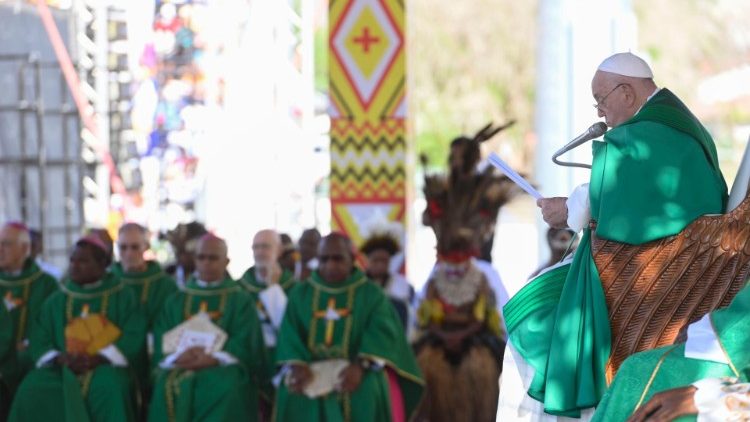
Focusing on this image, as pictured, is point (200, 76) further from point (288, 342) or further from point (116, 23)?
point (288, 342)

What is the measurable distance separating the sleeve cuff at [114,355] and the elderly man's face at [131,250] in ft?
3.22

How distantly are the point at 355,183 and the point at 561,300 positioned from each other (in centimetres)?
659

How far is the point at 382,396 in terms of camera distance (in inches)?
360

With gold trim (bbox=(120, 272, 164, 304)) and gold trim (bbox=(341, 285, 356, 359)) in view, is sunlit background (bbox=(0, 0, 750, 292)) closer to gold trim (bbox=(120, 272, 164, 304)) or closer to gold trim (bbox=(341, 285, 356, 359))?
gold trim (bbox=(120, 272, 164, 304))

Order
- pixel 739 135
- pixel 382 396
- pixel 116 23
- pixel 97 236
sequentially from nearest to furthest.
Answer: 1. pixel 382 396
2. pixel 97 236
3. pixel 116 23
4. pixel 739 135

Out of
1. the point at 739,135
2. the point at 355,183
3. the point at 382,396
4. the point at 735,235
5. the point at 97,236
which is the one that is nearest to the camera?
the point at 735,235

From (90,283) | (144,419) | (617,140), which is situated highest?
(617,140)

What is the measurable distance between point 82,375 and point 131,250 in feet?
4.03

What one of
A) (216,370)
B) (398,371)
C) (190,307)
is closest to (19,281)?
(190,307)

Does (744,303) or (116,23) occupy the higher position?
(116,23)

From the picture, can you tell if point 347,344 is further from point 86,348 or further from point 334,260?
point 86,348

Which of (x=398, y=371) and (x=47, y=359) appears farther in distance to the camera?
(x=47, y=359)

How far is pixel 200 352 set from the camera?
927 cm

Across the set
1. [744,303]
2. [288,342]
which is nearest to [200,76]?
[288,342]
